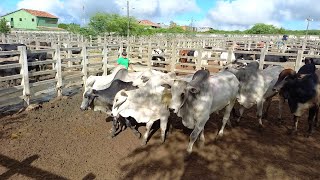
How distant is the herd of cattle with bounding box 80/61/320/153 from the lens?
198 inches

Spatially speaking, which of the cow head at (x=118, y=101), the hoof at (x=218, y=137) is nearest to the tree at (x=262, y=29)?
the hoof at (x=218, y=137)

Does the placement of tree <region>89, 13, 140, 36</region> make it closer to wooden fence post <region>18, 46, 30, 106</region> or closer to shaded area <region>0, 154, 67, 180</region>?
wooden fence post <region>18, 46, 30, 106</region>

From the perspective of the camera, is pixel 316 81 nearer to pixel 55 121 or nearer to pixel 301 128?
pixel 301 128

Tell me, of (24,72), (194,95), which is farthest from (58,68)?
(194,95)

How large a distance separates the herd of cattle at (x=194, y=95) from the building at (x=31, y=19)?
204ft

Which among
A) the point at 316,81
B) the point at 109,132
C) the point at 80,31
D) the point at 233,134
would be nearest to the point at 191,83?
the point at 233,134

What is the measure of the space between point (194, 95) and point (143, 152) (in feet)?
4.72

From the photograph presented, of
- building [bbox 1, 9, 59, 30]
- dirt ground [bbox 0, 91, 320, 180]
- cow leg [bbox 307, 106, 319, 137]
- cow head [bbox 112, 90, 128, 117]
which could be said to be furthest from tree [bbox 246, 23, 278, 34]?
cow head [bbox 112, 90, 128, 117]

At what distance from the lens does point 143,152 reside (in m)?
5.24

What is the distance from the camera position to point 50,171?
4500mm

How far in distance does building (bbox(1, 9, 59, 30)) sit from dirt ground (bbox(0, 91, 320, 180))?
204 ft

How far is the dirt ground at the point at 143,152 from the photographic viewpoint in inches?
178

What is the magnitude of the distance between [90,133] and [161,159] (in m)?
1.88

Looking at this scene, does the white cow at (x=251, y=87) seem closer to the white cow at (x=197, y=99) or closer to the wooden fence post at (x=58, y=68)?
the white cow at (x=197, y=99)
